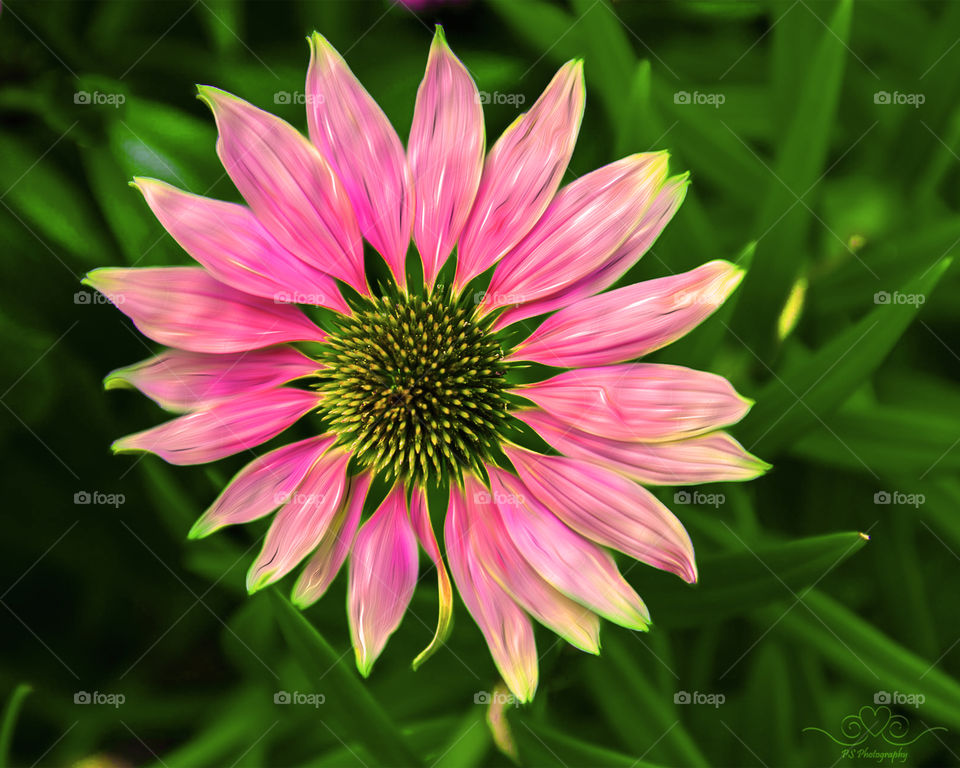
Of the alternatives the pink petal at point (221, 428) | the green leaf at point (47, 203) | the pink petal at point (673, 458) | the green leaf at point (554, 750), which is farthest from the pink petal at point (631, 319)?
the green leaf at point (47, 203)

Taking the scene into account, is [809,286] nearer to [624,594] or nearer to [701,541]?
[701,541]

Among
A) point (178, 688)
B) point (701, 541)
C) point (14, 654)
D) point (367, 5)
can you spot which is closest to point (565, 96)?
point (367, 5)

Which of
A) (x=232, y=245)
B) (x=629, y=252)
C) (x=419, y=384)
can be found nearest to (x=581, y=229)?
(x=629, y=252)

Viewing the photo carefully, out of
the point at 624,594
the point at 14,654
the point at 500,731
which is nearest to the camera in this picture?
the point at 624,594

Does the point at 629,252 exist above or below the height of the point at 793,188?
below

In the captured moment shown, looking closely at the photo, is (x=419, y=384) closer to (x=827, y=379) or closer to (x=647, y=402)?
(x=647, y=402)

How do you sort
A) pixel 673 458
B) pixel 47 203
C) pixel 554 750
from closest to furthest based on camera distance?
pixel 673 458
pixel 554 750
pixel 47 203
